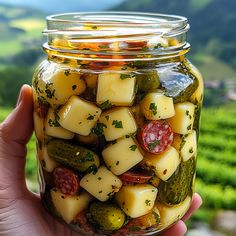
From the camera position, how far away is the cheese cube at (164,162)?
63cm

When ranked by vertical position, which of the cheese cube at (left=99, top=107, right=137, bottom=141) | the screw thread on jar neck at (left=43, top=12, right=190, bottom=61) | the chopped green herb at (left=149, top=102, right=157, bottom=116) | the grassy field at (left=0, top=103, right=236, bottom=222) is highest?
the screw thread on jar neck at (left=43, top=12, right=190, bottom=61)

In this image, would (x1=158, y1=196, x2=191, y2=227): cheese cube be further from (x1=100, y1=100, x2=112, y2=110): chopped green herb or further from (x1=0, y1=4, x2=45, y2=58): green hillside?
(x1=0, y1=4, x2=45, y2=58): green hillside

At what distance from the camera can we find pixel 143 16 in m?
0.82

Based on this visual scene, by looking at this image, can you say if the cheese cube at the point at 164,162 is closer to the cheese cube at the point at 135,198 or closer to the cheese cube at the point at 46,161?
the cheese cube at the point at 135,198

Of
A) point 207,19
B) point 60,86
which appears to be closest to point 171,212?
point 60,86

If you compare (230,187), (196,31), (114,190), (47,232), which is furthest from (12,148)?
(196,31)

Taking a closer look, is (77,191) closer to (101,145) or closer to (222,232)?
(101,145)

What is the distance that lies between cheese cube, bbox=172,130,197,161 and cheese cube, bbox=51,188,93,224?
0.44 feet

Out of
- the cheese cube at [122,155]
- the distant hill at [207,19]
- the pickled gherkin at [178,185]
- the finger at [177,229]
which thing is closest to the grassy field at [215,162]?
the distant hill at [207,19]

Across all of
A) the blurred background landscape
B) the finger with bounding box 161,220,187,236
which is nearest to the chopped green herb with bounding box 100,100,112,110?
the finger with bounding box 161,220,187,236

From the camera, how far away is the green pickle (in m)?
0.64

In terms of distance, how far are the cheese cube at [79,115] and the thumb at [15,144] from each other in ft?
0.48

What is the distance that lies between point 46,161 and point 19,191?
15 cm

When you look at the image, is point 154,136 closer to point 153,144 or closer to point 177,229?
point 153,144
